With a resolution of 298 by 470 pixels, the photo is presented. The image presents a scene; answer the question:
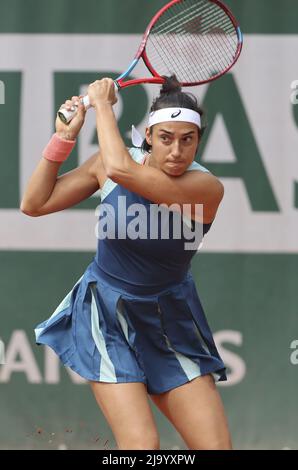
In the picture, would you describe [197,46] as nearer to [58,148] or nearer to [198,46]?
[198,46]

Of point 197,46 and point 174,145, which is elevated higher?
point 197,46

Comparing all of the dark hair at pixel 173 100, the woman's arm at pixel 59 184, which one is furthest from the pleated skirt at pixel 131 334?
the dark hair at pixel 173 100

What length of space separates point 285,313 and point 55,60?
1541 mm

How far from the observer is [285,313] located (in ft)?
15.1

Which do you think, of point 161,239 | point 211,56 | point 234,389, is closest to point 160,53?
point 211,56

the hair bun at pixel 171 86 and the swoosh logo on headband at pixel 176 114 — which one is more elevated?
the hair bun at pixel 171 86

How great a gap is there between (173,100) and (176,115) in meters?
0.08

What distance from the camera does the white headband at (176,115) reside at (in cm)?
313

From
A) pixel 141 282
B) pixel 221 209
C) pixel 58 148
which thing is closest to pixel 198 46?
pixel 58 148

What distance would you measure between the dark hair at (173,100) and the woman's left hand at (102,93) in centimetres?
16

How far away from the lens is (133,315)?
3227mm

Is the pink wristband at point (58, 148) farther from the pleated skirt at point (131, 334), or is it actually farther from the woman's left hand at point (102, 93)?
the pleated skirt at point (131, 334)

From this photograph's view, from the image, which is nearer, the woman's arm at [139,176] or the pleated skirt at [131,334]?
the woman's arm at [139,176]

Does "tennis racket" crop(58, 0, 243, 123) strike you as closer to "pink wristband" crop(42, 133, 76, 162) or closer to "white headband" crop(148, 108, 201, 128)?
"white headband" crop(148, 108, 201, 128)
